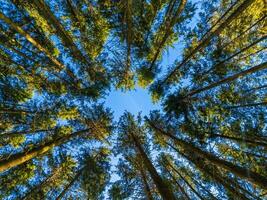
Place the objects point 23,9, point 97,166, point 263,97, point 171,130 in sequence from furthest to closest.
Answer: point 97,166
point 171,130
point 263,97
point 23,9

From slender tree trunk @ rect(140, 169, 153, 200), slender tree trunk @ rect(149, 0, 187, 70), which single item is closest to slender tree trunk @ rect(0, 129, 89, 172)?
slender tree trunk @ rect(140, 169, 153, 200)

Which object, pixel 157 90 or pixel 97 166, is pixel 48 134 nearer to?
pixel 97 166

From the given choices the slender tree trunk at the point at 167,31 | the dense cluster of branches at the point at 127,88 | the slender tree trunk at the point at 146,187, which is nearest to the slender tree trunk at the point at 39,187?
the dense cluster of branches at the point at 127,88

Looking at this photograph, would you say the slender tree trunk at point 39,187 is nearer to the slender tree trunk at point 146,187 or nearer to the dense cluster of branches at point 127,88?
the dense cluster of branches at point 127,88

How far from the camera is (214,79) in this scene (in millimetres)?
11453

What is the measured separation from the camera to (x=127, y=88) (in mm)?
13883

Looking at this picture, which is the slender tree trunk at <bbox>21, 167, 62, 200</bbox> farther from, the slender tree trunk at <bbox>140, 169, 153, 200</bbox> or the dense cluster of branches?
the slender tree trunk at <bbox>140, 169, 153, 200</bbox>

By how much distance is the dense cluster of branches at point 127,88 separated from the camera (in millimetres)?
10195

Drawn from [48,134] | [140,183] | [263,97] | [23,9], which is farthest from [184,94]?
[23,9]

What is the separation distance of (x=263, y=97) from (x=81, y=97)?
861cm

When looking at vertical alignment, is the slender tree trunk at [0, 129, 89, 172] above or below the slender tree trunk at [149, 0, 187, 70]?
below

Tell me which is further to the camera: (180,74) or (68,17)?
(180,74)

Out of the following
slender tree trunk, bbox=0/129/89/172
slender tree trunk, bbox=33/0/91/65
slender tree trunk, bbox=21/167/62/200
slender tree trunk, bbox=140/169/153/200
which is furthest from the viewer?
slender tree trunk, bbox=21/167/62/200

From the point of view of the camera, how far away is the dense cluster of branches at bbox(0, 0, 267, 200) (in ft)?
33.4
